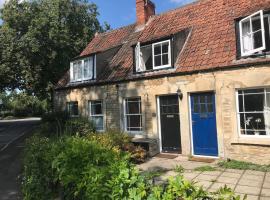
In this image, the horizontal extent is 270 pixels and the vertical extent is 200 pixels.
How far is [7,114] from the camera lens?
66.2m

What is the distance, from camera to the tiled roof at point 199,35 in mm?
11438

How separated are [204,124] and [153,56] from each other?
14.1ft

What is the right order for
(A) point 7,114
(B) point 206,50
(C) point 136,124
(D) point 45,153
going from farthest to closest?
(A) point 7,114 → (C) point 136,124 → (B) point 206,50 → (D) point 45,153

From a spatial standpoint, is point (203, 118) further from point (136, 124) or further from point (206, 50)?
point (136, 124)

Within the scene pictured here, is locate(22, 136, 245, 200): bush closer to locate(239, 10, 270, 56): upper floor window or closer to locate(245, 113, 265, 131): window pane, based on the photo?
locate(245, 113, 265, 131): window pane

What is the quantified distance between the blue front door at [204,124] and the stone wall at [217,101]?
0.27 m

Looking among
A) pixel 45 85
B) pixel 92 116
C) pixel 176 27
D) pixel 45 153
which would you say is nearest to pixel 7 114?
pixel 45 85

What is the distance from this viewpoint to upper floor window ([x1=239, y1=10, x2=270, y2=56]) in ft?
33.1

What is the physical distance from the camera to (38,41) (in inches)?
986

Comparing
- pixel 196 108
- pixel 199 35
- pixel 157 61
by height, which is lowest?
pixel 196 108

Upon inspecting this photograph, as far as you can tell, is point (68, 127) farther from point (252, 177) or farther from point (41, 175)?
point (252, 177)

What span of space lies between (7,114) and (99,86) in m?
57.3

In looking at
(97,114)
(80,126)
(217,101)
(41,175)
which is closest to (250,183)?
(217,101)

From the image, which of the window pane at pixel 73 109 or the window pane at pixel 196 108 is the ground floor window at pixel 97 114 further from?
the window pane at pixel 196 108
